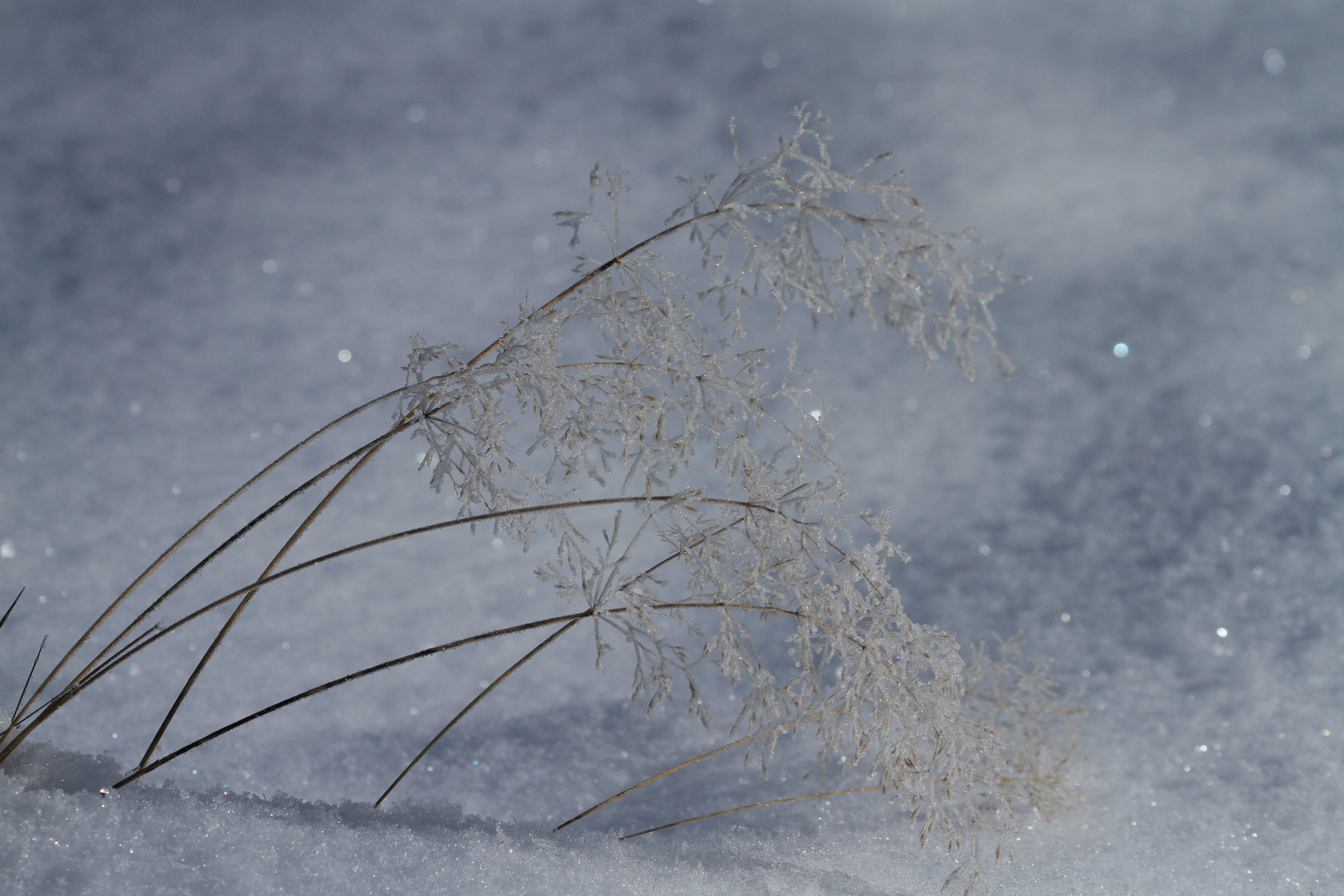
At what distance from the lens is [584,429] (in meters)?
0.86

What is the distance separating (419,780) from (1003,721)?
0.95 metres

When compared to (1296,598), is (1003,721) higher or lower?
lower

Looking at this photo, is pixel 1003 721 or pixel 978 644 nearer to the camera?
pixel 978 644

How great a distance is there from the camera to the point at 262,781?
1.34 meters

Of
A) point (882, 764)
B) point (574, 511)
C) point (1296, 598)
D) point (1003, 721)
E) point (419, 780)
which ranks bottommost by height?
point (882, 764)

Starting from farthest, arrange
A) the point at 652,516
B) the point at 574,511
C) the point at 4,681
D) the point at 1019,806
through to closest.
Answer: the point at 574,511 < the point at 1019,806 < the point at 4,681 < the point at 652,516

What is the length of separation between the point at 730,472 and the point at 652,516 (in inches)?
4.2

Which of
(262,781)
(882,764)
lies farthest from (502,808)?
(882,764)

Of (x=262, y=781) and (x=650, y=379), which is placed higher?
(x=650, y=379)

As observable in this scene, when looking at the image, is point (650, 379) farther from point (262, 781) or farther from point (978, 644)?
point (262, 781)

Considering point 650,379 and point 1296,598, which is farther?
point 1296,598

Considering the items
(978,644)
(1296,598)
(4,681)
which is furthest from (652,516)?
(1296,598)

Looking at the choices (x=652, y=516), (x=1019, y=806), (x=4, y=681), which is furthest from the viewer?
(x=1019, y=806)

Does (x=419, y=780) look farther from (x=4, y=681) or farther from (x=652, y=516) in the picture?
(x=652, y=516)
